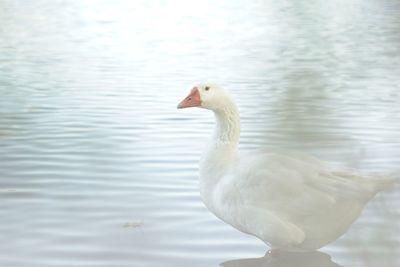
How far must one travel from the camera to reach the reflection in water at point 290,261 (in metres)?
4.55

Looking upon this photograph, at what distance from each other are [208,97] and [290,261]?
108 cm

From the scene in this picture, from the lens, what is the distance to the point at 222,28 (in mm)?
23562

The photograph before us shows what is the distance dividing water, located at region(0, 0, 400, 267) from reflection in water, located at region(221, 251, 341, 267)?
12mm

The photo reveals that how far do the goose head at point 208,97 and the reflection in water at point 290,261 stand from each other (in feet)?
2.97

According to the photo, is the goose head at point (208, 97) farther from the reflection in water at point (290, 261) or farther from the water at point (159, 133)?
the reflection in water at point (290, 261)

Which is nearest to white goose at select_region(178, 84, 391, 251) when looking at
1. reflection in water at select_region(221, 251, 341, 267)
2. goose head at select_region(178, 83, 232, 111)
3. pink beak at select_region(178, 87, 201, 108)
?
reflection in water at select_region(221, 251, 341, 267)

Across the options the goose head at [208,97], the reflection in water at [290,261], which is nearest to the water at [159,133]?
the reflection in water at [290,261]

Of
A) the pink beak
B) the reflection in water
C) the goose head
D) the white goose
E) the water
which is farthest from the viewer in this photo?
the pink beak

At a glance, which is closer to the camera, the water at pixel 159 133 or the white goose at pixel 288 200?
the water at pixel 159 133

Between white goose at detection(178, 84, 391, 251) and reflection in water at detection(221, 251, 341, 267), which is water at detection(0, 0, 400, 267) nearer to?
reflection in water at detection(221, 251, 341, 267)

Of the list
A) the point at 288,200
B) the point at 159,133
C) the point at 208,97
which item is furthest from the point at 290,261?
the point at 159,133

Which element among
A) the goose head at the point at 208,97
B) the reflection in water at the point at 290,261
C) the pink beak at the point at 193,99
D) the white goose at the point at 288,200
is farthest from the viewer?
the pink beak at the point at 193,99

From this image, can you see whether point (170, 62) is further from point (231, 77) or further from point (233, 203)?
point (233, 203)

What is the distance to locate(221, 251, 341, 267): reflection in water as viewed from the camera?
4.55m
